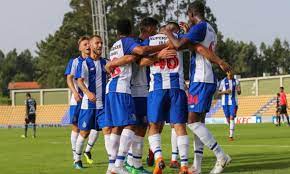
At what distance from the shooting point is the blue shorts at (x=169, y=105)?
35.2 feet

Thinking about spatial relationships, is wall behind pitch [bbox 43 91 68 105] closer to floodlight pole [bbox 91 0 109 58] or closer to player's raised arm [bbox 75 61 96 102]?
floodlight pole [bbox 91 0 109 58]

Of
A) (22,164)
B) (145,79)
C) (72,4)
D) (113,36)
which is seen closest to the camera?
(145,79)

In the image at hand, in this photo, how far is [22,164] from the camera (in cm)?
1492

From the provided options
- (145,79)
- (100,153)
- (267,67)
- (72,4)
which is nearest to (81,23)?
(72,4)

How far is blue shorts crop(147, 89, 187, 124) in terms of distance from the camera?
35.2 ft

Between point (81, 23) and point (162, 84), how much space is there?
77526 mm

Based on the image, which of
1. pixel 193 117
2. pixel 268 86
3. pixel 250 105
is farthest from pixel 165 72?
pixel 268 86

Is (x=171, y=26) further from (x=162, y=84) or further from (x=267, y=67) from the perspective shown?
(x=267, y=67)

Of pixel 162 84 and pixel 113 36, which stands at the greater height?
pixel 113 36


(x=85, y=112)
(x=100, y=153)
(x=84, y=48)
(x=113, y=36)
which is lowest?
(x=100, y=153)

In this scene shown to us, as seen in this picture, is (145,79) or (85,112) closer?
(145,79)

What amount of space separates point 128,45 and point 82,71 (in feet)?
10.3

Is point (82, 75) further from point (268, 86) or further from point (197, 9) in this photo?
point (268, 86)

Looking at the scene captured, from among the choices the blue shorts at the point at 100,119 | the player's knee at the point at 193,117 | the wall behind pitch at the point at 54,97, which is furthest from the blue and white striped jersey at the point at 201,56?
the wall behind pitch at the point at 54,97
